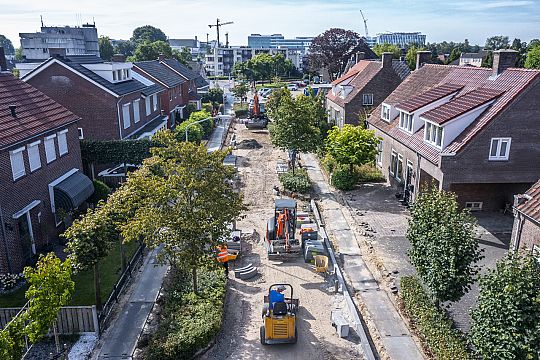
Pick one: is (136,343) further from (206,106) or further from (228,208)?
(206,106)

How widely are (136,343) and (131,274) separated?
5.21 m

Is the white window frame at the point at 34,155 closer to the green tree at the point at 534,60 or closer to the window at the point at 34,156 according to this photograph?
the window at the point at 34,156

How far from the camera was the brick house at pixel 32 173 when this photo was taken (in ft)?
63.3

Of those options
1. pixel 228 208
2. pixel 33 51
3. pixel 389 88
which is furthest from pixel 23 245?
pixel 33 51

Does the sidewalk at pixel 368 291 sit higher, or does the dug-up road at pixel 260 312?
the sidewalk at pixel 368 291

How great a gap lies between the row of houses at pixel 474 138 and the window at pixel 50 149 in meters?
20.8

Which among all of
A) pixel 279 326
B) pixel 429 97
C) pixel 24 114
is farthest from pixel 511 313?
pixel 24 114

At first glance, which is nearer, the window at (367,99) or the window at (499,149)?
the window at (499,149)

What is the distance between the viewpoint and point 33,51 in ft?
408

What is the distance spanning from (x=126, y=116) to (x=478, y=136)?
26.3 m

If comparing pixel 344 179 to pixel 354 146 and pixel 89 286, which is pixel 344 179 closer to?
pixel 354 146

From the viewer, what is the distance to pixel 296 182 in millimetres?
32156

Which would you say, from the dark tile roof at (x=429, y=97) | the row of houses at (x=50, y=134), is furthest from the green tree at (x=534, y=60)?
the row of houses at (x=50, y=134)

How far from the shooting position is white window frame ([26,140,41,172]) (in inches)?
835
